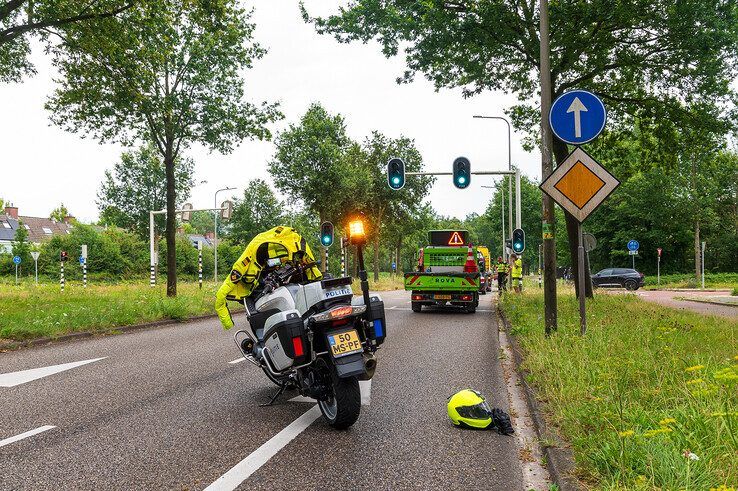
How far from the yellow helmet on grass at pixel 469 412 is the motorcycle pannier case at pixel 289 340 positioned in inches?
55.1

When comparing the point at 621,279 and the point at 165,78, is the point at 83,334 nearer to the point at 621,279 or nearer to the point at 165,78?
the point at 165,78

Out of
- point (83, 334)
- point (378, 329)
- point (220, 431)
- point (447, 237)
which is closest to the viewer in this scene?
point (220, 431)

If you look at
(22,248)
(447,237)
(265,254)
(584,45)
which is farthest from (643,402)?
(22,248)

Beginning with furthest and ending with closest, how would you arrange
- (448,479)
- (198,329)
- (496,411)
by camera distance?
(198,329) < (496,411) < (448,479)

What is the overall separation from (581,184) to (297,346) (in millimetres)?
4619

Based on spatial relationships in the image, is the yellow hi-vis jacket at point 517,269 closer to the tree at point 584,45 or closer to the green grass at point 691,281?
the tree at point 584,45

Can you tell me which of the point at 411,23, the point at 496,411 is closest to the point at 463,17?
the point at 411,23

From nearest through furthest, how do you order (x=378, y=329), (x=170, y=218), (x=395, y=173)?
1. (x=378, y=329)
2. (x=395, y=173)
3. (x=170, y=218)

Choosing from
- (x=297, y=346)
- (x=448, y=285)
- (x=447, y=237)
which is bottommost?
(x=448, y=285)

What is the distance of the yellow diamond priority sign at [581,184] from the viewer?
6.76 m

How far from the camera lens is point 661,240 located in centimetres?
4069

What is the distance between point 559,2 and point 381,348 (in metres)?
8.94

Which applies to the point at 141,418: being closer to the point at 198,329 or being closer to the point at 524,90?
the point at 198,329

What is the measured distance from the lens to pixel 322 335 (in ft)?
14.4
